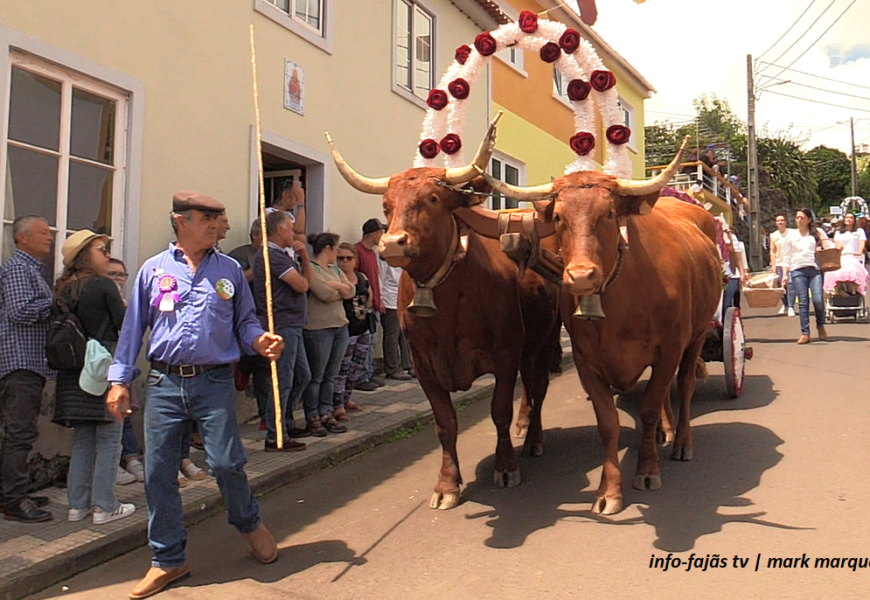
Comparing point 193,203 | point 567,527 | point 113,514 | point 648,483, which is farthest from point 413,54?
point 567,527

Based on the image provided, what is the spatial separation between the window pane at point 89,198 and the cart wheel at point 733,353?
17.7 feet

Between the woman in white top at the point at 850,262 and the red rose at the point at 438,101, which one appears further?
the woman in white top at the point at 850,262

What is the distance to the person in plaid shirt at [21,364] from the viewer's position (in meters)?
4.75

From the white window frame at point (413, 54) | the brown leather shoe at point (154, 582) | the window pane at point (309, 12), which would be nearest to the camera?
the brown leather shoe at point (154, 582)

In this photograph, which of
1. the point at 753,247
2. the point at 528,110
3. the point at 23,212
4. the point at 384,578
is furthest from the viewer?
the point at 753,247

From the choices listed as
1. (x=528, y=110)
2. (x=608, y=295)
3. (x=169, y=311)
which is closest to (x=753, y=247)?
(x=528, y=110)

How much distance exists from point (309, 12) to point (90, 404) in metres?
5.76

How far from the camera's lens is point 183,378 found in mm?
4016

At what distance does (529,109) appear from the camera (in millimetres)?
15117

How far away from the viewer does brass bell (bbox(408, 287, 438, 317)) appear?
477 cm

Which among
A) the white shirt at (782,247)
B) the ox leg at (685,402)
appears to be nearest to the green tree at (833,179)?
the white shirt at (782,247)

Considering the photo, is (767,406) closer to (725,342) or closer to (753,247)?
(725,342)

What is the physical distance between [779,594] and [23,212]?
5341 mm

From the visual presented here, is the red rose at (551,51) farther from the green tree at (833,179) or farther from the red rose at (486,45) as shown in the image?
the green tree at (833,179)
